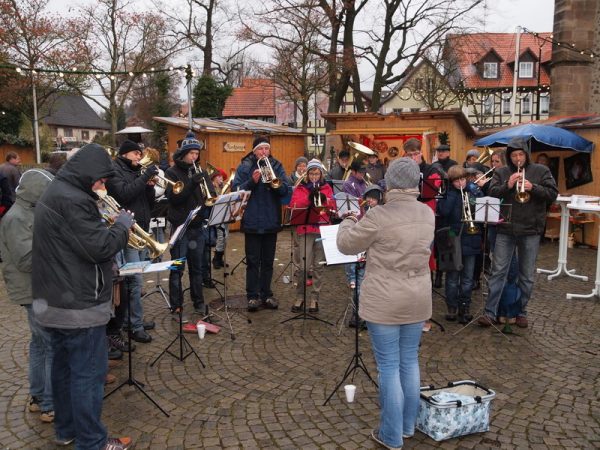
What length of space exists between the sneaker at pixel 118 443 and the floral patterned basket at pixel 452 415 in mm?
2271

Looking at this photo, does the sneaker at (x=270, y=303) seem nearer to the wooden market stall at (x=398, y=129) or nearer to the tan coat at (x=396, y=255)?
the tan coat at (x=396, y=255)

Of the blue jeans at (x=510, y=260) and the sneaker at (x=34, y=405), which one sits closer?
the sneaker at (x=34, y=405)

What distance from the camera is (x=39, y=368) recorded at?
442cm

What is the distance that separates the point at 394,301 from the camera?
3551 millimetres

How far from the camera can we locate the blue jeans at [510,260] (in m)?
6.32

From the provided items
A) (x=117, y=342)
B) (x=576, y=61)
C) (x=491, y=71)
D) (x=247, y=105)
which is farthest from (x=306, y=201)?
(x=247, y=105)

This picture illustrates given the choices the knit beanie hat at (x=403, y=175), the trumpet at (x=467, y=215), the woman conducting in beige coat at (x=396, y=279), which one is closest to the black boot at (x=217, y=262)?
the trumpet at (x=467, y=215)

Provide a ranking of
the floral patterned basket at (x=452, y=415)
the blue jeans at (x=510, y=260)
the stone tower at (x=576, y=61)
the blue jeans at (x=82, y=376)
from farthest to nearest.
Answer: the stone tower at (x=576, y=61)
the blue jeans at (x=510, y=260)
the floral patterned basket at (x=452, y=415)
the blue jeans at (x=82, y=376)

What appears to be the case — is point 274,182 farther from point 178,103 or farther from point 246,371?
point 178,103

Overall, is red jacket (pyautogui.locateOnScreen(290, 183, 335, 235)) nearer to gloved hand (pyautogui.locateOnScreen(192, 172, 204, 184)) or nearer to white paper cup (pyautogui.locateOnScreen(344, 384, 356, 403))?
gloved hand (pyautogui.locateOnScreen(192, 172, 204, 184))

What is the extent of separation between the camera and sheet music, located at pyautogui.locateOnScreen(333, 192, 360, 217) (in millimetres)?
6532

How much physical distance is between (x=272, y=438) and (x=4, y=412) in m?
2.41

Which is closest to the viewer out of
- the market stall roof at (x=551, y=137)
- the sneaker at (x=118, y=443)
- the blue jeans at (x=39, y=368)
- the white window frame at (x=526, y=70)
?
the sneaker at (x=118, y=443)

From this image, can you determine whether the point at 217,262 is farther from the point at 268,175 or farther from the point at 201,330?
the point at 201,330
